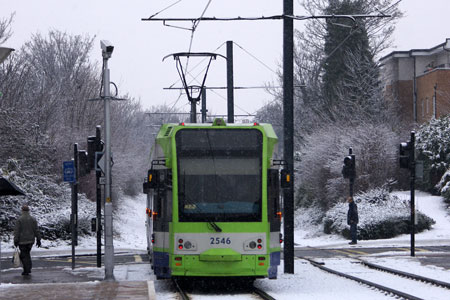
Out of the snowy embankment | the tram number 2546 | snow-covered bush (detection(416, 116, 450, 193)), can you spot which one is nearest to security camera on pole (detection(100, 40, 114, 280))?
the tram number 2546

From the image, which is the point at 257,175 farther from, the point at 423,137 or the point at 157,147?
the point at 423,137

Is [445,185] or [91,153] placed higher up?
[91,153]

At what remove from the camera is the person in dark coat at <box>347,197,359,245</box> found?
101 ft

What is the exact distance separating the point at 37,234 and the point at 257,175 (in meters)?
6.77

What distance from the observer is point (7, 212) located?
30875 millimetres

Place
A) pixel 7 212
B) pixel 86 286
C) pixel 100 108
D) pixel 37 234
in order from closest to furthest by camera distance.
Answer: pixel 86 286 < pixel 37 234 < pixel 7 212 < pixel 100 108

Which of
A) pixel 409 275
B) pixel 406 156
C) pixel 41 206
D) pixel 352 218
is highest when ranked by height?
pixel 406 156

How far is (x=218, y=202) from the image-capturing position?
639 inches

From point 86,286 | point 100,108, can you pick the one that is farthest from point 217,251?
point 100,108

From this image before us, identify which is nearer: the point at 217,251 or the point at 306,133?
the point at 217,251

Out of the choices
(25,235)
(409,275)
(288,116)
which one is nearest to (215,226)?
(288,116)

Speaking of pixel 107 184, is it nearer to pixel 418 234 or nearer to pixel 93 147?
pixel 93 147

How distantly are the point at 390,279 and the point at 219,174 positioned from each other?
4.84 metres

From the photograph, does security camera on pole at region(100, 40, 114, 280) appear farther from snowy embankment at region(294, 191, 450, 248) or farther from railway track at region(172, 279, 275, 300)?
snowy embankment at region(294, 191, 450, 248)
